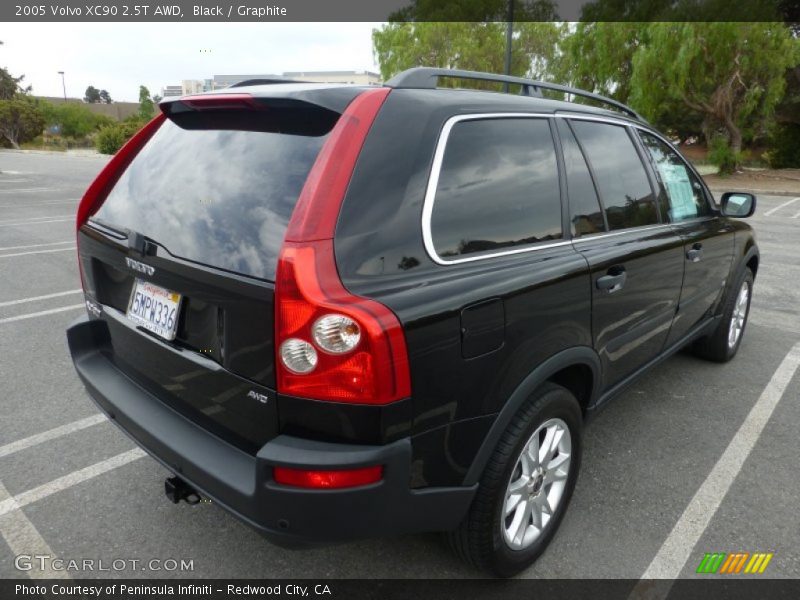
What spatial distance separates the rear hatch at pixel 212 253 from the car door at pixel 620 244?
115cm

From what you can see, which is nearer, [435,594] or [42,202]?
[435,594]

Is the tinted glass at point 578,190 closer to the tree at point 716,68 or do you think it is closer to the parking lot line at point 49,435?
the parking lot line at point 49,435

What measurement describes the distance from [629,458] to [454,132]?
6.74ft

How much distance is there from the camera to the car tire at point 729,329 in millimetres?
4172

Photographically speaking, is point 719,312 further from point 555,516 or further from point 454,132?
point 454,132

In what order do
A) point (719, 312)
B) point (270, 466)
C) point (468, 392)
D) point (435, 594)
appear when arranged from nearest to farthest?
point (270, 466)
point (468, 392)
point (435, 594)
point (719, 312)

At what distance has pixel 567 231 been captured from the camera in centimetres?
240

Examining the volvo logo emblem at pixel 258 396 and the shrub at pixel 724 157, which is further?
the shrub at pixel 724 157

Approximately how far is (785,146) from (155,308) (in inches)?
1536

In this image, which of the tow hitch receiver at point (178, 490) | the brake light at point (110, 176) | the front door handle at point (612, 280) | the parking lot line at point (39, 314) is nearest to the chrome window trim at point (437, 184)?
the front door handle at point (612, 280)

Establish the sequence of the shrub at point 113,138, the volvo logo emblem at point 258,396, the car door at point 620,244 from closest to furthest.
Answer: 1. the volvo logo emblem at point 258,396
2. the car door at point 620,244
3. the shrub at point 113,138

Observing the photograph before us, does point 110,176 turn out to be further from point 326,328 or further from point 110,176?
point 326,328

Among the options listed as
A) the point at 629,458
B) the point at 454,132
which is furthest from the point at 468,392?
the point at 629,458

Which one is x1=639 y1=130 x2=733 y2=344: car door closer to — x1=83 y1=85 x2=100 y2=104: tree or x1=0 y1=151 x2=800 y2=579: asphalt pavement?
x1=0 y1=151 x2=800 y2=579: asphalt pavement
